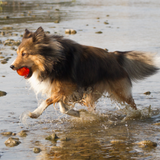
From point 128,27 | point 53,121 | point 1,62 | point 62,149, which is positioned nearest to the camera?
point 62,149

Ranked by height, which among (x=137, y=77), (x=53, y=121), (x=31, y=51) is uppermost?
(x=31, y=51)

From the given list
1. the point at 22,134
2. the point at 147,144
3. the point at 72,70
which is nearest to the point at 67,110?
the point at 72,70

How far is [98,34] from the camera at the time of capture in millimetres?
14547

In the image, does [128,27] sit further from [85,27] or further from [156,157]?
[156,157]

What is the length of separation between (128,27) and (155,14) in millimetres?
4766

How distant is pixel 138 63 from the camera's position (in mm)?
6684

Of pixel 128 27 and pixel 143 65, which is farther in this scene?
pixel 128 27

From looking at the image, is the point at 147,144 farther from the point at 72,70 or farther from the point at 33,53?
the point at 33,53

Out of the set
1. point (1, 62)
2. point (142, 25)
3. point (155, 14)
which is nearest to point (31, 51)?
point (1, 62)

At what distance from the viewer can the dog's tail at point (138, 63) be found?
21.5 ft

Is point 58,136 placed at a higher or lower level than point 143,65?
lower

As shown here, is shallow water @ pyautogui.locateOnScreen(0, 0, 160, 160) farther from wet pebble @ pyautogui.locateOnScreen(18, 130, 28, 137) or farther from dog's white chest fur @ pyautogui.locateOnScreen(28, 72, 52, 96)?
dog's white chest fur @ pyautogui.locateOnScreen(28, 72, 52, 96)

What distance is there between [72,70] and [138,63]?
1461 millimetres

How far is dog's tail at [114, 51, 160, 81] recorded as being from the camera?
6.56m
